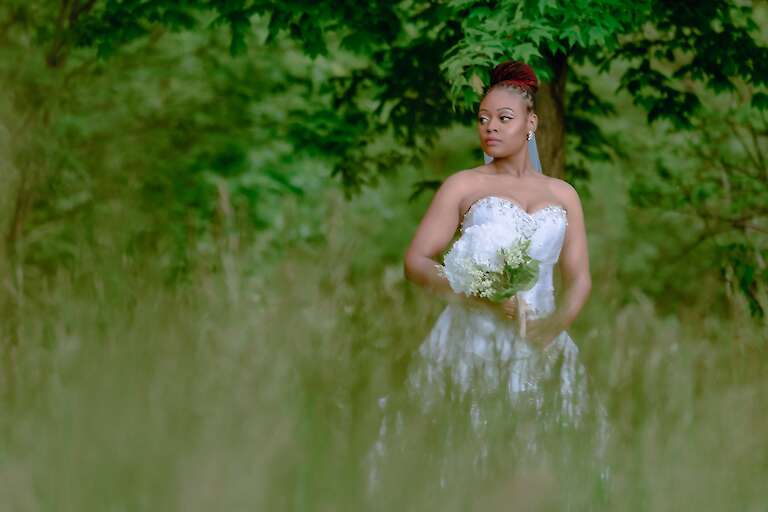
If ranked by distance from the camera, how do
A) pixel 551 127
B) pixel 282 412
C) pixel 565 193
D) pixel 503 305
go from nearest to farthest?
pixel 282 412 < pixel 503 305 < pixel 565 193 < pixel 551 127

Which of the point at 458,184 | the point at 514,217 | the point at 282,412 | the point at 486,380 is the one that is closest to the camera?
the point at 282,412

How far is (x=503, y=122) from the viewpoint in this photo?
523 centimetres

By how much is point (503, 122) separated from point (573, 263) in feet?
2.42

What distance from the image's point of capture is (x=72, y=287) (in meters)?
3.09

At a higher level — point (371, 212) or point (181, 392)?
point (371, 212)

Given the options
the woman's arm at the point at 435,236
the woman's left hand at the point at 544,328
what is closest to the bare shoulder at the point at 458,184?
the woman's arm at the point at 435,236

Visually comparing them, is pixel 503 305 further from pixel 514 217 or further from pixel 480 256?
pixel 514 217

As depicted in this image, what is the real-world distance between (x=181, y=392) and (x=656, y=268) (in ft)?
46.0

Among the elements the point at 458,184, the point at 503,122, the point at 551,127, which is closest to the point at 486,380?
the point at 458,184

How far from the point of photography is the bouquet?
4617 millimetres

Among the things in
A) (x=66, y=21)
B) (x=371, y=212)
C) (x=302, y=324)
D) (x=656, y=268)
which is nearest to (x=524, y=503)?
(x=302, y=324)

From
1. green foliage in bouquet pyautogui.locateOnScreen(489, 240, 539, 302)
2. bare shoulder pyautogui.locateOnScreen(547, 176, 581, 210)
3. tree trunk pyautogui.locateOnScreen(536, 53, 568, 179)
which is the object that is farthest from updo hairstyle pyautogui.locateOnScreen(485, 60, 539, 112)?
tree trunk pyautogui.locateOnScreen(536, 53, 568, 179)

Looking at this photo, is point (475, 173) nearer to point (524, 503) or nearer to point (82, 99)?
point (524, 503)

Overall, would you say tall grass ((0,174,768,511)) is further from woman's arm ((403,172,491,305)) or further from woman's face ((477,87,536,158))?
woman's face ((477,87,536,158))
